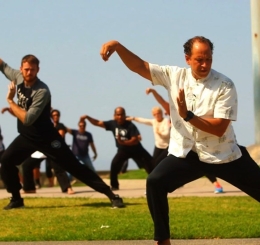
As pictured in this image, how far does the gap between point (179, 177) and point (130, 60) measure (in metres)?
1.07

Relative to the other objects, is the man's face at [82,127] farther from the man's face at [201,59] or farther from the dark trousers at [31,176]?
the man's face at [201,59]

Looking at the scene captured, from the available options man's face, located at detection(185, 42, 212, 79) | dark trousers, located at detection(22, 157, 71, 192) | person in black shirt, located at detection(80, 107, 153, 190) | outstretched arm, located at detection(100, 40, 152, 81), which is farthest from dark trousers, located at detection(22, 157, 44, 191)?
man's face, located at detection(185, 42, 212, 79)

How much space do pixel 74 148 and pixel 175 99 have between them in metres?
10.9

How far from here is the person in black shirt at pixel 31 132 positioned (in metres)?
10.6

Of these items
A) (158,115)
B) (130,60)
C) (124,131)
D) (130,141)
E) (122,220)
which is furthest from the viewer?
(158,115)

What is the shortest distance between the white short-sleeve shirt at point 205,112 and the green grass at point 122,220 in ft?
5.11

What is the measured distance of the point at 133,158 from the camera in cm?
1630

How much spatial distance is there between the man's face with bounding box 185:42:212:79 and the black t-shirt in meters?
9.21

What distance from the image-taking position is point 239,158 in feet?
22.9

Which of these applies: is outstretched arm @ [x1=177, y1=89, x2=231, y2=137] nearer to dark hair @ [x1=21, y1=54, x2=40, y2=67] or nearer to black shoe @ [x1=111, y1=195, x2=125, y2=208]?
dark hair @ [x1=21, y1=54, x2=40, y2=67]

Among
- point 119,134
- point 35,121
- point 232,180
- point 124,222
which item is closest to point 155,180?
point 232,180

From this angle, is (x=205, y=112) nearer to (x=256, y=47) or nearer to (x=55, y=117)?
(x=55, y=117)

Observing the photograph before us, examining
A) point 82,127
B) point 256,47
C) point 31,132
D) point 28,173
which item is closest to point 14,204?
point 31,132

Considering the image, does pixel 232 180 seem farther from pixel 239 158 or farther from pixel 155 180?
pixel 155 180
